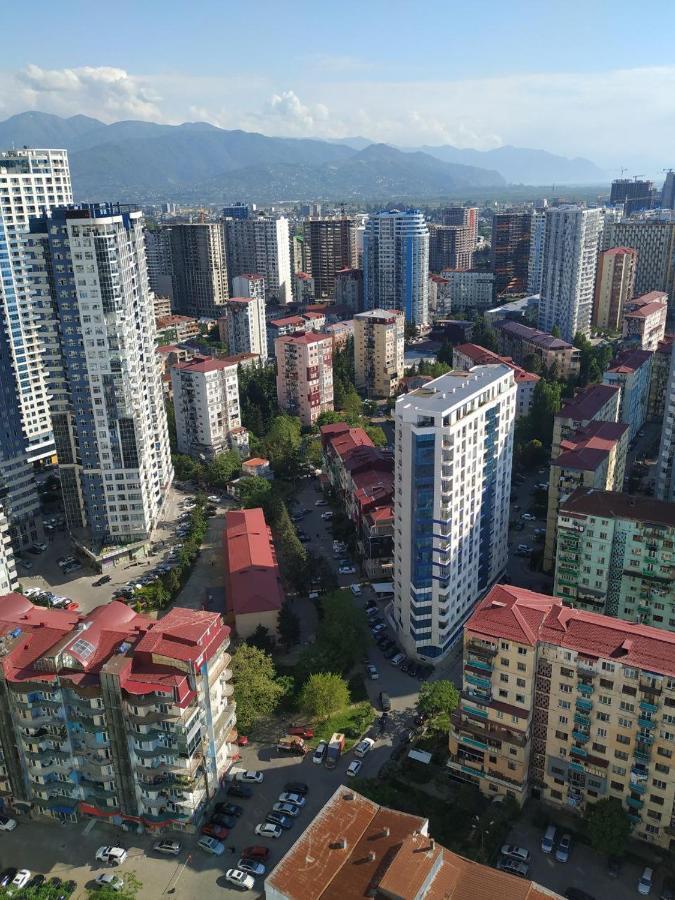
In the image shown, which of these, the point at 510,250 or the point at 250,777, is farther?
the point at 510,250

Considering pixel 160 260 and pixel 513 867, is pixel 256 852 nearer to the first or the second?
pixel 513 867

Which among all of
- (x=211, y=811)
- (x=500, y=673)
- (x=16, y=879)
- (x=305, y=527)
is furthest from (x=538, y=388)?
(x=16, y=879)

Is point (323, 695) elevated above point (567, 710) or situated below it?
below

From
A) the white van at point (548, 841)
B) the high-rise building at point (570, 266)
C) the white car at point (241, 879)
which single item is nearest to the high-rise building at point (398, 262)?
the high-rise building at point (570, 266)

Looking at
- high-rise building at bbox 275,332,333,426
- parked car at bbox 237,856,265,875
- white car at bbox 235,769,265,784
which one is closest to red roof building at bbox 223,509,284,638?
white car at bbox 235,769,265,784

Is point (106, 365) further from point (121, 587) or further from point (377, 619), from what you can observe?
point (377, 619)

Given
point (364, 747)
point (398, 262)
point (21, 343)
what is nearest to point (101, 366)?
point (21, 343)
